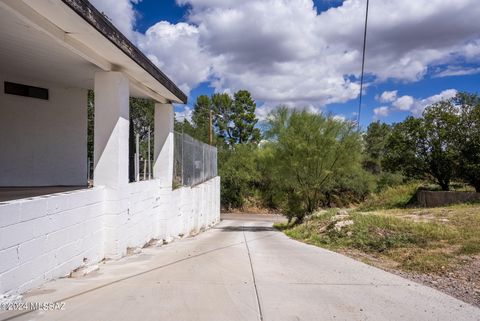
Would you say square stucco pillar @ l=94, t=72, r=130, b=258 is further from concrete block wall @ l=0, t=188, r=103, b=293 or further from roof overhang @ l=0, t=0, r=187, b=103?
roof overhang @ l=0, t=0, r=187, b=103

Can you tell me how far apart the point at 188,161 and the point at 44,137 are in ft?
19.5

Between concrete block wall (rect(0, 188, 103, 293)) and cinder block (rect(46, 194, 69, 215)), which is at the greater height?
cinder block (rect(46, 194, 69, 215))

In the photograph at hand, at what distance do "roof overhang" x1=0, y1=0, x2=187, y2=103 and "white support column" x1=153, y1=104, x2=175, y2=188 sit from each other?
2.93 m

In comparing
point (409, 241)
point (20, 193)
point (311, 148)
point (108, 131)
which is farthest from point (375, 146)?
point (20, 193)

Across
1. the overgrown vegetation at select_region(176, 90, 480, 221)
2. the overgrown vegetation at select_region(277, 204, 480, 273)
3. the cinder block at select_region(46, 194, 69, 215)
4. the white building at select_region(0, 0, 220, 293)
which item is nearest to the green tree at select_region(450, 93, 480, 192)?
the overgrown vegetation at select_region(176, 90, 480, 221)

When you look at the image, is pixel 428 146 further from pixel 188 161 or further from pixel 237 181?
pixel 237 181

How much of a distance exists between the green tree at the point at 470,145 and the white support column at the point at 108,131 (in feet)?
65.5

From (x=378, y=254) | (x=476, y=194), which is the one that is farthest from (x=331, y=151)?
(x=378, y=254)

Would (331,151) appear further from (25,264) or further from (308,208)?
(25,264)

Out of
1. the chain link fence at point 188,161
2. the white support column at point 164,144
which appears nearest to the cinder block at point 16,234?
the white support column at point 164,144

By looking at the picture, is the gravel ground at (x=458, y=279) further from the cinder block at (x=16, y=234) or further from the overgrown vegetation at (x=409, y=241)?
the cinder block at (x=16, y=234)

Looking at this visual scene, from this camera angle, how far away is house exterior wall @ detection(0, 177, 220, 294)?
14.6ft

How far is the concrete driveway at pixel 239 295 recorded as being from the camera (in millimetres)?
4301

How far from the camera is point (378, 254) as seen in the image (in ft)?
27.9
